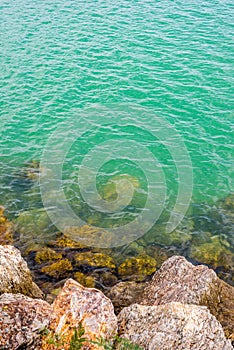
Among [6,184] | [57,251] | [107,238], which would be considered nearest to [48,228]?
[57,251]

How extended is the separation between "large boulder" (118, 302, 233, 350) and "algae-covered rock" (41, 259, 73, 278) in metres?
7.31

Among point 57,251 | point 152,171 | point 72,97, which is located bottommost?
point 57,251

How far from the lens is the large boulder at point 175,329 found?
11.1 metres

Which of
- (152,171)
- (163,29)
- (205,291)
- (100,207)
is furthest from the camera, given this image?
(163,29)

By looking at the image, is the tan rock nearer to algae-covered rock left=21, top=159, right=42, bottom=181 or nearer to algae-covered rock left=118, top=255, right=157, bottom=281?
algae-covered rock left=118, top=255, right=157, bottom=281

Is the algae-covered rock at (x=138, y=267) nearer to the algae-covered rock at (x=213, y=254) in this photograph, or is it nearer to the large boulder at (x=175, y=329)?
the algae-covered rock at (x=213, y=254)

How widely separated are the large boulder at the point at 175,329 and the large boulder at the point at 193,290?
152 centimetres

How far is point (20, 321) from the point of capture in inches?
445

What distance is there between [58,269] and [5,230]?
14.0ft

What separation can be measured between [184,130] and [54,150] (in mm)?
9585

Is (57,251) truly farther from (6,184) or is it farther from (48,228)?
(6,184)

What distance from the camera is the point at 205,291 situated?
1362cm

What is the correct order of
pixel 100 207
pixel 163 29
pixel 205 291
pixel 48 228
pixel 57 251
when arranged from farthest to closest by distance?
1. pixel 163 29
2. pixel 100 207
3. pixel 48 228
4. pixel 57 251
5. pixel 205 291

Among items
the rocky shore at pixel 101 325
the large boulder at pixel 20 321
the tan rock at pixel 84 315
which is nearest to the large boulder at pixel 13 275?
the rocky shore at pixel 101 325
